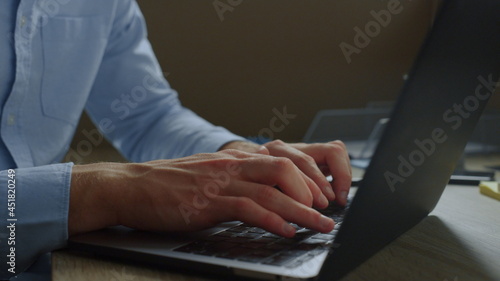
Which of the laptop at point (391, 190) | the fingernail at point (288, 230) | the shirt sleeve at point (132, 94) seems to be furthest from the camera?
the shirt sleeve at point (132, 94)

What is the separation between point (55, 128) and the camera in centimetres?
104

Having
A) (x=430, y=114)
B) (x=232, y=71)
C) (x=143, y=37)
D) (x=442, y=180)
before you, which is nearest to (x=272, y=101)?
(x=232, y=71)

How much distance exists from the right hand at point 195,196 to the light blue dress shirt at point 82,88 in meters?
0.32

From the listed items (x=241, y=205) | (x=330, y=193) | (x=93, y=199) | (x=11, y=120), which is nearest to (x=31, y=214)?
(x=93, y=199)

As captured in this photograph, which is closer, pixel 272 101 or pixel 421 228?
pixel 421 228

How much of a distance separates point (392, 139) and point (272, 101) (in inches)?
42.1

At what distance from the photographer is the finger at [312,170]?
1.90 ft

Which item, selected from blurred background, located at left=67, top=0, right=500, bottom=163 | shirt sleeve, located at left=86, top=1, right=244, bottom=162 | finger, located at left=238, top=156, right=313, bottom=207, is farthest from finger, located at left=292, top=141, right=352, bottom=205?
blurred background, located at left=67, top=0, right=500, bottom=163

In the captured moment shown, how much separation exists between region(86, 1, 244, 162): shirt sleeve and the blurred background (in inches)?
5.1

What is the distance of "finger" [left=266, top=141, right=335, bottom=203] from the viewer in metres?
0.58

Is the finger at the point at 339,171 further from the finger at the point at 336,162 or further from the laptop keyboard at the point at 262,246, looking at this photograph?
the laptop keyboard at the point at 262,246

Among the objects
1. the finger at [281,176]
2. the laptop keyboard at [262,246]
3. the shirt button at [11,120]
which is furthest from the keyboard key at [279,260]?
the shirt button at [11,120]

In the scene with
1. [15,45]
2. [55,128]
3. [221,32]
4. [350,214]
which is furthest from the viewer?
[221,32]

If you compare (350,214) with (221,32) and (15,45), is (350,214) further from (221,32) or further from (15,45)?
(221,32)
